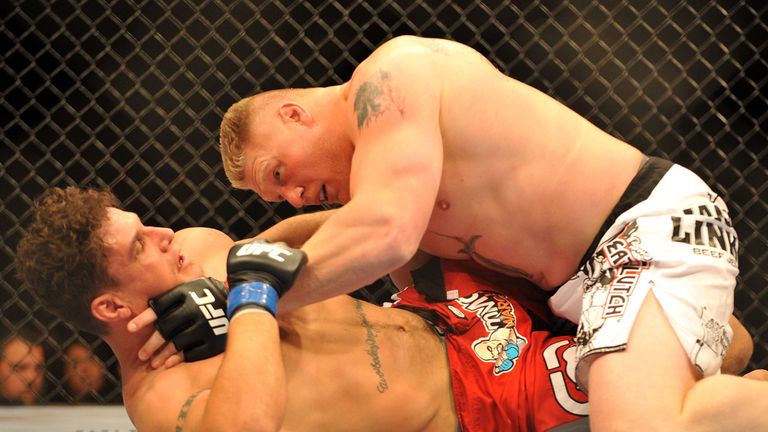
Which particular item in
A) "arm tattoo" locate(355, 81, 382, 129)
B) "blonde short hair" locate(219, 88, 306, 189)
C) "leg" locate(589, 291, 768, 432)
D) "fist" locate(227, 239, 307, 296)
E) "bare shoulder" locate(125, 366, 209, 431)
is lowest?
"bare shoulder" locate(125, 366, 209, 431)

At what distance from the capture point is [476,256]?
187 cm

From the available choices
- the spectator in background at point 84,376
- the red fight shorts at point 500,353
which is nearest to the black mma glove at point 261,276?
the red fight shorts at point 500,353

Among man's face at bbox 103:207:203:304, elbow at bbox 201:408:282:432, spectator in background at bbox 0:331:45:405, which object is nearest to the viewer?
elbow at bbox 201:408:282:432

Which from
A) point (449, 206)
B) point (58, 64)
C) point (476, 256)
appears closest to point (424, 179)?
point (449, 206)

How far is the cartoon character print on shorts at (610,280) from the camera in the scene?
1625 mm

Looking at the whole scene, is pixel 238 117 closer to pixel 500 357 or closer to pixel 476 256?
pixel 476 256

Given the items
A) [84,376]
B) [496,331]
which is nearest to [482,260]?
[496,331]

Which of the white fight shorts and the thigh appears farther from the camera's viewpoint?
the white fight shorts

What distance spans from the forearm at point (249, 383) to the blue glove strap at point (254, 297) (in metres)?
0.02

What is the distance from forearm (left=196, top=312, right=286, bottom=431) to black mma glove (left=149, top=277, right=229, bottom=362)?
0.81 ft

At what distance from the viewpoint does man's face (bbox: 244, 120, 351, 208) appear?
5.90 feet

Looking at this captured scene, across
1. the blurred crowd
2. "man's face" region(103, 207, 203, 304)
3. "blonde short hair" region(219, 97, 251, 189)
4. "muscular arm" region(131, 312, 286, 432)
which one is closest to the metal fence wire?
the blurred crowd

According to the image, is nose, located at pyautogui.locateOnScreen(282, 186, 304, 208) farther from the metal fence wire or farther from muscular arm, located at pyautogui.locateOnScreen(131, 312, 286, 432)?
the metal fence wire

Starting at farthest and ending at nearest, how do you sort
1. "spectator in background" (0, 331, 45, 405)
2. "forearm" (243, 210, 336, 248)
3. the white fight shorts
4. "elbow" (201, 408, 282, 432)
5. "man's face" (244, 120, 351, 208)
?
"spectator in background" (0, 331, 45, 405) → "forearm" (243, 210, 336, 248) → "man's face" (244, 120, 351, 208) → the white fight shorts → "elbow" (201, 408, 282, 432)
